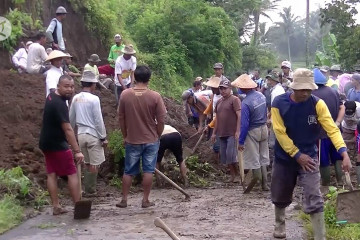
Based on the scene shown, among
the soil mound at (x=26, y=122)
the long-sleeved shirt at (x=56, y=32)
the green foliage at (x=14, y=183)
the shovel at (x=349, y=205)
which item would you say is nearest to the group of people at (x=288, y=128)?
the shovel at (x=349, y=205)

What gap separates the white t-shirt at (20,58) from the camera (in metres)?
14.8

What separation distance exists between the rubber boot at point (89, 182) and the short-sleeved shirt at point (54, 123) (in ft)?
5.43

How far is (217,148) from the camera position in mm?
13633

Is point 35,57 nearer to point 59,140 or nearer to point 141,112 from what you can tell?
point 141,112

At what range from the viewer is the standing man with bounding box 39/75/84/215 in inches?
345

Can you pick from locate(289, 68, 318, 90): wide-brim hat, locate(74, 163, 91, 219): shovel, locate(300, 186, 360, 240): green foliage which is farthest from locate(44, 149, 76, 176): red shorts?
locate(289, 68, 318, 90): wide-brim hat

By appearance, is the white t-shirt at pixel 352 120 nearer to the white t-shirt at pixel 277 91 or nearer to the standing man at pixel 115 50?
the white t-shirt at pixel 277 91

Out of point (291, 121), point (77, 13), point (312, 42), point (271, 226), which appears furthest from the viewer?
point (312, 42)

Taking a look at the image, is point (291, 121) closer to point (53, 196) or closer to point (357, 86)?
point (53, 196)

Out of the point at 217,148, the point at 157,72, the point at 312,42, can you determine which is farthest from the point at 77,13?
the point at 312,42

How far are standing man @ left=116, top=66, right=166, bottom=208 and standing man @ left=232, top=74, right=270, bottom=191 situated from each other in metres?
1.90

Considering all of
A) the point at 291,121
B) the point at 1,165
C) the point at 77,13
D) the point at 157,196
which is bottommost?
the point at 157,196

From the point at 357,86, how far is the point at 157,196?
5.01 meters

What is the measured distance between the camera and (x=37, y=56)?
1365 centimetres
